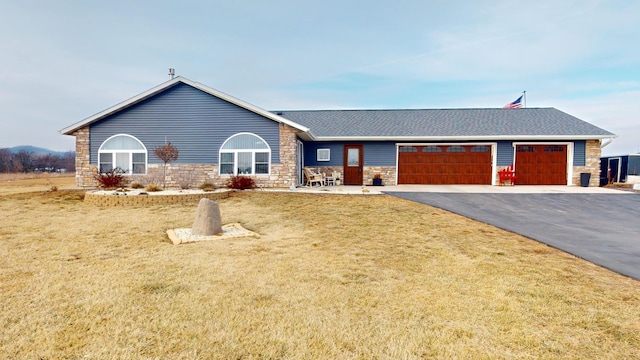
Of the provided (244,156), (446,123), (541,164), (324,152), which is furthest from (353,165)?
(541,164)

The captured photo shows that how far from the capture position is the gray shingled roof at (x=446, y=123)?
16.5 meters

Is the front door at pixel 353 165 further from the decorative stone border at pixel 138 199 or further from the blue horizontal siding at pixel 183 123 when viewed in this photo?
the decorative stone border at pixel 138 199

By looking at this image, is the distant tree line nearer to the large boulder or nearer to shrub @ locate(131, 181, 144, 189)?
shrub @ locate(131, 181, 144, 189)

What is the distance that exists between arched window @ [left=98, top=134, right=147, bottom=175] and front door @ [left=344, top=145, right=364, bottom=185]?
1034cm

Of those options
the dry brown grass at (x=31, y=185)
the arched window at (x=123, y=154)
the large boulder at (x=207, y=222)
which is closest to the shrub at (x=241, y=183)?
the arched window at (x=123, y=154)

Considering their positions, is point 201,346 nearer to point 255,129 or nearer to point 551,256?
point 551,256

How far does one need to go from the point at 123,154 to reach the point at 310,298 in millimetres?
15208

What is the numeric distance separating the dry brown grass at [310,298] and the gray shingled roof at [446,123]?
11.4 m

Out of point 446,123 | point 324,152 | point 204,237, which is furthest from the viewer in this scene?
point 446,123

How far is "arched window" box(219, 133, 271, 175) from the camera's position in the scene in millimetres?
14742

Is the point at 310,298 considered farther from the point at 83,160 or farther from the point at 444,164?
the point at 83,160

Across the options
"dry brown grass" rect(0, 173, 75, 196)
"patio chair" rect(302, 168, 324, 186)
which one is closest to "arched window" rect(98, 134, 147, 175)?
"dry brown grass" rect(0, 173, 75, 196)

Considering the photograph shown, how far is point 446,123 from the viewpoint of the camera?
18.3 meters

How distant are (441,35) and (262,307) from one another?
17.3 meters
